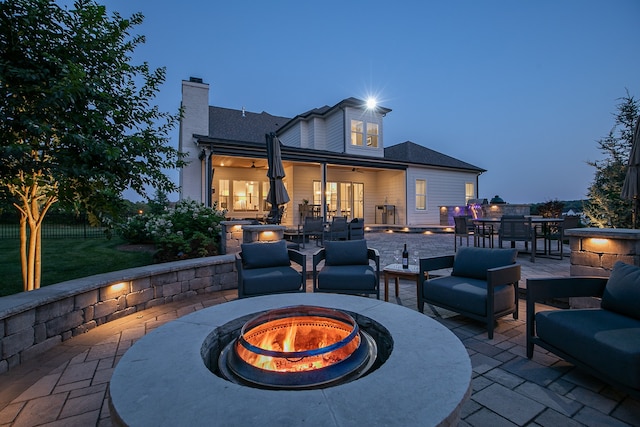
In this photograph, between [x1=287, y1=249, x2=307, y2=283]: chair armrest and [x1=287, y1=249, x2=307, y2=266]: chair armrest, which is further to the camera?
[x1=287, y1=249, x2=307, y2=266]: chair armrest

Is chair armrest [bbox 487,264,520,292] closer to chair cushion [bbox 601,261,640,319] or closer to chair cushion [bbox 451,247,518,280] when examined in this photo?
chair cushion [bbox 451,247,518,280]

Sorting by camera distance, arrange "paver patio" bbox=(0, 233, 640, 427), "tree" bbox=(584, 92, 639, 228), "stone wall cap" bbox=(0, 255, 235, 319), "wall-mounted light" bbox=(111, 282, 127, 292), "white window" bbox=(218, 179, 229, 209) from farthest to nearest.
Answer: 1. "white window" bbox=(218, 179, 229, 209)
2. "tree" bbox=(584, 92, 639, 228)
3. "wall-mounted light" bbox=(111, 282, 127, 292)
4. "stone wall cap" bbox=(0, 255, 235, 319)
5. "paver patio" bbox=(0, 233, 640, 427)

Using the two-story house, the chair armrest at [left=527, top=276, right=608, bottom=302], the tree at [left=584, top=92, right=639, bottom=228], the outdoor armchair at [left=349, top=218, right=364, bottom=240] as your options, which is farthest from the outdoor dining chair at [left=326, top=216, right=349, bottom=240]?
the tree at [left=584, top=92, right=639, bottom=228]

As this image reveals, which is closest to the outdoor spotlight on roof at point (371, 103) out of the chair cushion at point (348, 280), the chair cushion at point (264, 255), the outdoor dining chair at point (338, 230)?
the outdoor dining chair at point (338, 230)

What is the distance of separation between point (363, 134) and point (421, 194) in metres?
4.36

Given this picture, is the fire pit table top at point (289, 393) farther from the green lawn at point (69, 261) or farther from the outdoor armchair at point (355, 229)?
the outdoor armchair at point (355, 229)

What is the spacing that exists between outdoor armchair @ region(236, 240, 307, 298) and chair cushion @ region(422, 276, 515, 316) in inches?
64.1

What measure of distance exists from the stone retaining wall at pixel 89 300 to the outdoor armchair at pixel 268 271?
0.88 meters

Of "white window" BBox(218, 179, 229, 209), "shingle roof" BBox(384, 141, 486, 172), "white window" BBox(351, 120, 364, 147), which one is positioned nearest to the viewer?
"white window" BBox(218, 179, 229, 209)

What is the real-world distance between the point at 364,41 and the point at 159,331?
112 ft

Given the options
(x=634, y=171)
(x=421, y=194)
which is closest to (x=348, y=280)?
(x=634, y=171)

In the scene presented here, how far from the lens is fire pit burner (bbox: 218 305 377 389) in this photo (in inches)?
56.1

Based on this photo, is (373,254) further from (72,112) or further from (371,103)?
(371,103)

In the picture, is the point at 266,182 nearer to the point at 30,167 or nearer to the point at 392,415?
the point at 30,167
